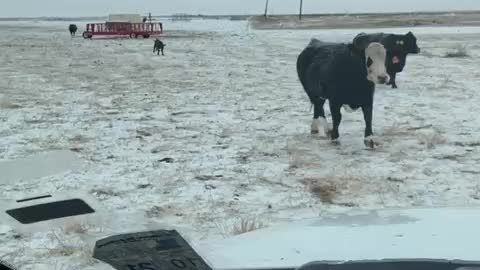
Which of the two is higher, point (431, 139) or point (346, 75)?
point (346, 75)

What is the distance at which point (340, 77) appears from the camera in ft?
27.7

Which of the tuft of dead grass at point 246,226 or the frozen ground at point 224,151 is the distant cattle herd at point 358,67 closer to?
the frozen ground at point 224,151

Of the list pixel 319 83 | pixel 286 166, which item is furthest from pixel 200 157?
pixel 319 83

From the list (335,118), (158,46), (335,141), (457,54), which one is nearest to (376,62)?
(335,118)

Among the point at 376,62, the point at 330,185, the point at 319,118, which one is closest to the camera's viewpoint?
the point at 330,185

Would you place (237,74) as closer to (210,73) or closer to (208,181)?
(210,73)

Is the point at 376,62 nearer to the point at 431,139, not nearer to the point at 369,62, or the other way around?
the point at 369,62

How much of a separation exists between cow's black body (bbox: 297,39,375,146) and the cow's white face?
100 mm

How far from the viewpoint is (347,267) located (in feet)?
8.93

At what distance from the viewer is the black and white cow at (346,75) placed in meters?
8.17

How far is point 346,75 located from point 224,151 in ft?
6.25

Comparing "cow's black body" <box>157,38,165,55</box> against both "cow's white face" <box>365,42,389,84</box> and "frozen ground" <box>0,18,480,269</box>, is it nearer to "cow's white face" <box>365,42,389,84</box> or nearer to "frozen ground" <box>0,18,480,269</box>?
"frozen ground" <box>0,18,480,269</box>

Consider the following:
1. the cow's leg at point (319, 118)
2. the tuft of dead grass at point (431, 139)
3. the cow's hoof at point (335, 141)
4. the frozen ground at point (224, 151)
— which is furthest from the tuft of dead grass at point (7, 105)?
the tuft of dead grass at point (431, 139)

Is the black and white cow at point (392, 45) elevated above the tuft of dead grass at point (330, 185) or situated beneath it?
elevated above
